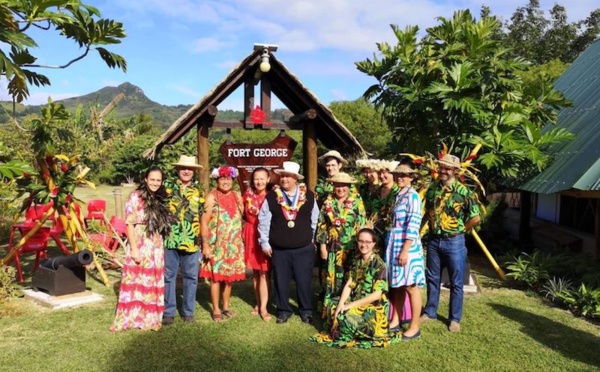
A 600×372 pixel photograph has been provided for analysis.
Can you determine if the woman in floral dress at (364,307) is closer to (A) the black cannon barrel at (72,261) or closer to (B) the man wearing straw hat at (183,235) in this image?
(B) the man wearing straw hat at (183,235)

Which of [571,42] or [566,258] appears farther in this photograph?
[571,42]

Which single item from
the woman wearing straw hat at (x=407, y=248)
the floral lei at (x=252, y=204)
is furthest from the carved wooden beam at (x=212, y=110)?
the woman wearing straw hat at (x=407, y=248)

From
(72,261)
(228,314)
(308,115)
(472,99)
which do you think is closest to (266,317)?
(228,314)

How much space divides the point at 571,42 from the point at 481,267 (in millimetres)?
23726

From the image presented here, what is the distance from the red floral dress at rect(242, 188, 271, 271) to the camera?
212 inches

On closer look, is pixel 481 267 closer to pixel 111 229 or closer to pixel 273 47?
pixel 273 47

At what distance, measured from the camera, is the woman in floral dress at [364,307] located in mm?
4660

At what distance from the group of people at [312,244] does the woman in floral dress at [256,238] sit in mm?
12

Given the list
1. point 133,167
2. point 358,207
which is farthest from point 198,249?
point 133,167

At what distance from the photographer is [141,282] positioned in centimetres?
497

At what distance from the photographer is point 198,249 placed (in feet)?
17.3

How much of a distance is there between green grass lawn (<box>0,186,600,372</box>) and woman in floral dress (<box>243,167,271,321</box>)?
0.34 m

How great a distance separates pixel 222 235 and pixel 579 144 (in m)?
5.79

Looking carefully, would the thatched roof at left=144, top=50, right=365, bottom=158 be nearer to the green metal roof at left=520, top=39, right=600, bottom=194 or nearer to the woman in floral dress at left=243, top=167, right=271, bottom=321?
the woman in floral dress at left=243, top=167, right=271, bottom=321
